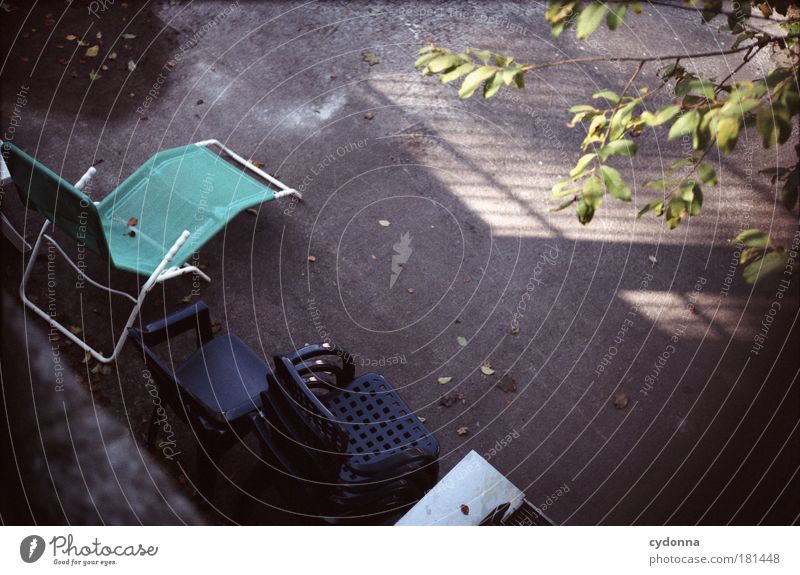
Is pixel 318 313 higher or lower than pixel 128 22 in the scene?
lower

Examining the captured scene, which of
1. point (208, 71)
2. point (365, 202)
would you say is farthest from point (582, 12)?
point (208, 71)

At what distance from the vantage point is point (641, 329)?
14.9 ft

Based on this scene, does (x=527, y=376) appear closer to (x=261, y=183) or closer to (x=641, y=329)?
(x=641, y=329)

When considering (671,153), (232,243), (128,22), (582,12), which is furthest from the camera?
(128,22)

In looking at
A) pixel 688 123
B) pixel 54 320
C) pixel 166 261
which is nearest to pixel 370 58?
pixel 166 261

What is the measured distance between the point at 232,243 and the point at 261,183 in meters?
0.48

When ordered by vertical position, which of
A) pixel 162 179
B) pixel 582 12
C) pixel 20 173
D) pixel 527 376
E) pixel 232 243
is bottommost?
pixel 527 376

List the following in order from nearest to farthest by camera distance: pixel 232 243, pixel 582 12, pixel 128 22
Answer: pixel 582 12, pixel 232 243, pixel 128 22

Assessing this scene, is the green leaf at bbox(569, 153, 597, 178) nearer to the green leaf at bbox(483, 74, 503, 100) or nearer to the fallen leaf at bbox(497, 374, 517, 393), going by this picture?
the green leaf at bbox(483, 74, 503, 100)

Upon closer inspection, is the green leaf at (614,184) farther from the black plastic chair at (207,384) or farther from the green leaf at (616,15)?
the black plastic chair at (207,384)

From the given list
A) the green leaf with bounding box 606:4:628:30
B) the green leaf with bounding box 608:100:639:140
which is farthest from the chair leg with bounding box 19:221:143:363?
the green leaf with bounding box 606:4:628:30

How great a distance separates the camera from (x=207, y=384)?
3557 millimetres

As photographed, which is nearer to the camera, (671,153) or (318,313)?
(318,313)

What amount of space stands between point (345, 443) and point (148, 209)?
2.23m
